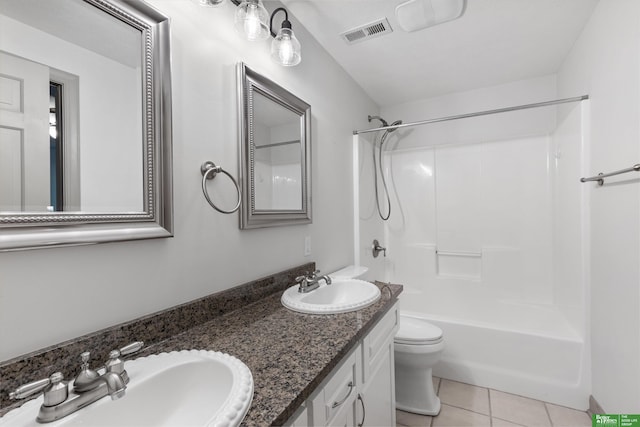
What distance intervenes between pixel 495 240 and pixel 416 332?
1.30 metres

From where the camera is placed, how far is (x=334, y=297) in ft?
5.15

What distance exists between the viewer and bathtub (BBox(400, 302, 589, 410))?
1.84 m

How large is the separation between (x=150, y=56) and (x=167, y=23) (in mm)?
142

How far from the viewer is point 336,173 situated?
6.95 feet

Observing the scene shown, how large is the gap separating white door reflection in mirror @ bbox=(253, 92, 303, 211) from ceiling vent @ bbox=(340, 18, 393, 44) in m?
0.67

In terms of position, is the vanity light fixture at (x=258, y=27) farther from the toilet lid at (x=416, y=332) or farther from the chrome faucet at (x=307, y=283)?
the toilet lid at (x=416, y=332)

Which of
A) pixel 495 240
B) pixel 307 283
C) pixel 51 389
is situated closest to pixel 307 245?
pixel 307 283

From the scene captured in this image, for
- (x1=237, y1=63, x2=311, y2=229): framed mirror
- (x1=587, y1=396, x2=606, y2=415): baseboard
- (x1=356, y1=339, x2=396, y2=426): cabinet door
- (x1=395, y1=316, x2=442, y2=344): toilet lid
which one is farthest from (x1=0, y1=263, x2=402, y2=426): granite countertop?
(x1=587, y1=396, x2=606, y2=415): baseboard

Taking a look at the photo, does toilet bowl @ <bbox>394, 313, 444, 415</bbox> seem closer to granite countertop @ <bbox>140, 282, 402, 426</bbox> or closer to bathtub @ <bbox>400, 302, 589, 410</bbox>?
bathtub @ <bbox>400, 302, 589, 410</bbox>

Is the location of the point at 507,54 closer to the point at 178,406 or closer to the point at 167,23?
the point at 167,23

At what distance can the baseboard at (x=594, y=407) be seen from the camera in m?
1.65

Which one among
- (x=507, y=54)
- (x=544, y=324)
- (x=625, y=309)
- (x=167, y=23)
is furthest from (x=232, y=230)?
(x=544, y=324)

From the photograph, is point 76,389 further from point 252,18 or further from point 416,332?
point 416,332

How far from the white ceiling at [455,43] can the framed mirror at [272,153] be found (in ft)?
1.78
